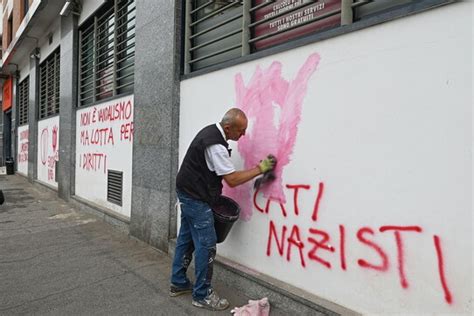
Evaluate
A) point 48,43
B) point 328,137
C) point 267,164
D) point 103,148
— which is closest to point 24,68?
point 48,43

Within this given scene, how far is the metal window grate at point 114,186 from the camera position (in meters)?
6.32

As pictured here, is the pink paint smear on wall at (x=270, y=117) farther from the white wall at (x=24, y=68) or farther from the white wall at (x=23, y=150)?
the white wall at (x=24, y=68)

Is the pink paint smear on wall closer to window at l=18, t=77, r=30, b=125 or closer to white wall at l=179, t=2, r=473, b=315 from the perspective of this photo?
white wall at l=179, t=2, r=473, b=315

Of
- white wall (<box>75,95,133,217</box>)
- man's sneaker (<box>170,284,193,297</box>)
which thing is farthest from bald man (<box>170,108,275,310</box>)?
white wall (<box>75,95,133,217</box>)

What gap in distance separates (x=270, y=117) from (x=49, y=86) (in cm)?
1004

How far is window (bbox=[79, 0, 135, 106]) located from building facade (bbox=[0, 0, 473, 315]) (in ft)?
3.02

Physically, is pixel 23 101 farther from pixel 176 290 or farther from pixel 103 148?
pixel 176 290

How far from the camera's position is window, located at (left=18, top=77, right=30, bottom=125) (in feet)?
48.7

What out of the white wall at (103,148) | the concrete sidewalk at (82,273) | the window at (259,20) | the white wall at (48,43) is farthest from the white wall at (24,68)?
the window at (259,20)

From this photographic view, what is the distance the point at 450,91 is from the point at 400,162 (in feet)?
1.66

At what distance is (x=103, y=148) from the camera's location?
700cm

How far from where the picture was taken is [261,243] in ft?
11.5

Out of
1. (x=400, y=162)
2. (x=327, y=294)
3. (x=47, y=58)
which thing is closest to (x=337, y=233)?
(x=327, y=294)

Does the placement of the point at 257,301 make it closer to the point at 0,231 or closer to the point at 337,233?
the point at 337,233
